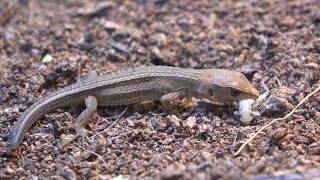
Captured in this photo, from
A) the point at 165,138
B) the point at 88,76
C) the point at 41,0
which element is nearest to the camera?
the point at 165,138

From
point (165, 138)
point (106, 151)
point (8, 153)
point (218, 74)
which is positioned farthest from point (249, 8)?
point (8, 153)

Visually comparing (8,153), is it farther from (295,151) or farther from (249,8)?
(249,8)

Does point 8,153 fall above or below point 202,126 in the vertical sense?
above

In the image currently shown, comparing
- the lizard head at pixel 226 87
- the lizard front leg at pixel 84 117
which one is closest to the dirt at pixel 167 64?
the lizard front leg at pixel 84 117

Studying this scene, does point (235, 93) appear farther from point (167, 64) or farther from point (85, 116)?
point (85, 116)

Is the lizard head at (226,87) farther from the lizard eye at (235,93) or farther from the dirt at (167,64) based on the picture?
the dirt at (167,64)
